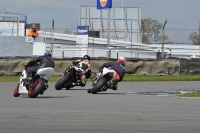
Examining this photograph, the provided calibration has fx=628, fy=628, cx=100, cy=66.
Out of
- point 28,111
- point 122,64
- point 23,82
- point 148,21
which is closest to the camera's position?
point 28,111

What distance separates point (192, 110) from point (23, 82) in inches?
216

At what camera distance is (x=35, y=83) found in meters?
17.0

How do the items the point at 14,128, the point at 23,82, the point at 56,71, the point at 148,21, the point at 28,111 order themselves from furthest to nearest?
1. the point at 148,21
2. the point at 56,71
3. the point at 23,82
4. the point at 28,111
5. the point at 14,128

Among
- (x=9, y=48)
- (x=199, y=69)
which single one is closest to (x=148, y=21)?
(x=9, y=48)

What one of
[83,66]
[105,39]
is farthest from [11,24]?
[83,66]

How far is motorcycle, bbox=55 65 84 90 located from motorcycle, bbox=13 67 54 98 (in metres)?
3.90

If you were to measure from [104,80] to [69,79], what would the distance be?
230 cm

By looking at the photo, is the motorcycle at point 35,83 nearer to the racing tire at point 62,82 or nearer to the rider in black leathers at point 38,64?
the rider in black leathers at point 38,64

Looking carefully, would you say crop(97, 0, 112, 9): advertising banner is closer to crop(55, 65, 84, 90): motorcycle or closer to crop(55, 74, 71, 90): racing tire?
crop(55, 65, 84, 90): motorcycle

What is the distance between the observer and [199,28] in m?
38.0

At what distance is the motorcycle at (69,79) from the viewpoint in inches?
835

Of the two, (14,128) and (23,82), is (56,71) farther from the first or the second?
(14,128)

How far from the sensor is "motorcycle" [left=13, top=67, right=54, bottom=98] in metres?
16.9

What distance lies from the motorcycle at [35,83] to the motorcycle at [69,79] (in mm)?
3901
